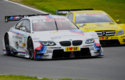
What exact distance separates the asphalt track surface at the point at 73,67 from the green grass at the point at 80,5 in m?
18.9

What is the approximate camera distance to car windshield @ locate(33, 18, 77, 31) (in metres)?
14.5

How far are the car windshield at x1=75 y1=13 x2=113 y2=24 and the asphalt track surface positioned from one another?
3.95 meters

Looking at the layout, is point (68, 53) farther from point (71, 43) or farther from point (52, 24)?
point (52, 24)

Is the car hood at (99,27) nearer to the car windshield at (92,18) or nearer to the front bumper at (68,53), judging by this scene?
the car windshield at (92,18)

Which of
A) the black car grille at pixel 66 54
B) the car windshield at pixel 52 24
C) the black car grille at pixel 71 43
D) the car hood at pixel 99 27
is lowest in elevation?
the black car grille at pixel 66 54

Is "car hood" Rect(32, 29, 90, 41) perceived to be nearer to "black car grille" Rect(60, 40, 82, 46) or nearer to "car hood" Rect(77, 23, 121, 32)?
"black car grille" Rect(60, 40, 82, 46)

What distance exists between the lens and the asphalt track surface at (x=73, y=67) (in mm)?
10138

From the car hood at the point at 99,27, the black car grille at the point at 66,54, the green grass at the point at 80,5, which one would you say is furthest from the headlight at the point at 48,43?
the green grass at the point at 80,5

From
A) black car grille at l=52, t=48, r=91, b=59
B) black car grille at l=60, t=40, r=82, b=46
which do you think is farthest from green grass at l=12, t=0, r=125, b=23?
black car grille at l=60, t=40, r=82, b=46

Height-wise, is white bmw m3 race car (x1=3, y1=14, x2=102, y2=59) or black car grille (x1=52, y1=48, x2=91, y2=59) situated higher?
white bmw m3 race car (x1=3, y1=14, x2=102, y2=59)

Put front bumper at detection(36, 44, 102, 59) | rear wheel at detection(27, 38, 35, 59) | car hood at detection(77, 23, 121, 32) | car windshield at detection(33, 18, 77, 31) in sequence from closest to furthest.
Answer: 1. front bumper at detection(36, 44, 102, 59)
2. rear wheel at detection(27, 38, 35, 59)
3. car windshield at detection(33, 18, 77, 31)
4. car hood at detection(77, 23, 121, 32)

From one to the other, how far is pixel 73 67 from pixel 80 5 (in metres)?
25.1

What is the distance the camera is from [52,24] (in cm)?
1471

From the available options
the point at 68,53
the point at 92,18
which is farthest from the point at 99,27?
the point at 68,53
